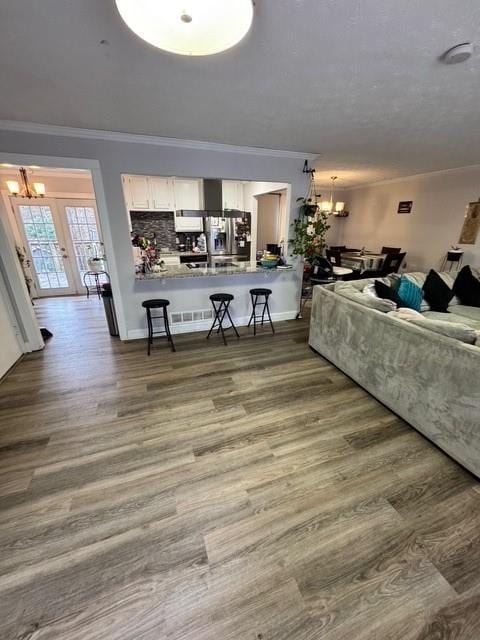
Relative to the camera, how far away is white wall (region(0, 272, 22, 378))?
2.90 metres

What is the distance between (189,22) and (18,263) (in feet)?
10.8

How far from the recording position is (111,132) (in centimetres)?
286

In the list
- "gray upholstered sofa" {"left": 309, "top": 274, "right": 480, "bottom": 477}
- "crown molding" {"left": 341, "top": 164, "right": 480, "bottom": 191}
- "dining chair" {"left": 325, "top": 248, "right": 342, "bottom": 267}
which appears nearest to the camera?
"gray upholstered sofa" {"left": 309, "top": 274, "right": 480, "bottom": 477}

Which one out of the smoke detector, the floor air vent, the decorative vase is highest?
the smoke detector

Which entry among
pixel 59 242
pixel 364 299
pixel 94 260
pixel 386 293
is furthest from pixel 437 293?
pixel 59 242

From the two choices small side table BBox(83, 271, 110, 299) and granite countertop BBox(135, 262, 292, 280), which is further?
small side table BBox(83, 271, 110, 299)

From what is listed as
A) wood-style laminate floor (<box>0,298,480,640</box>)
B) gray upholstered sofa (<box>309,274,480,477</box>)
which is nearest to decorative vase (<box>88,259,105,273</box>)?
wood-style laminate floor (<box>0,298,480,640</box>)

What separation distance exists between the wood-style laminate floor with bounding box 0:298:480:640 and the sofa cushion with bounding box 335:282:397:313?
0.84 meters

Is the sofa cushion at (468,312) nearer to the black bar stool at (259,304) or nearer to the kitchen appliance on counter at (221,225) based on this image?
the black bar stool at (259,304)

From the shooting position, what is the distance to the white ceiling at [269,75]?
4.25 ft

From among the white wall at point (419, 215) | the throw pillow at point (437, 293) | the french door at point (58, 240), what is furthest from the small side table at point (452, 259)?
the french door at point (58, 240)

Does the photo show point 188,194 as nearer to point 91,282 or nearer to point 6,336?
point 91,282

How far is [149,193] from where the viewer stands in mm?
5160

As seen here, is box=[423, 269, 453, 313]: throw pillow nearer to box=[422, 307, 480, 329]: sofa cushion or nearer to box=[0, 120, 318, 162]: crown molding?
box=[422, 307, 480, 329]: sofa cushion
